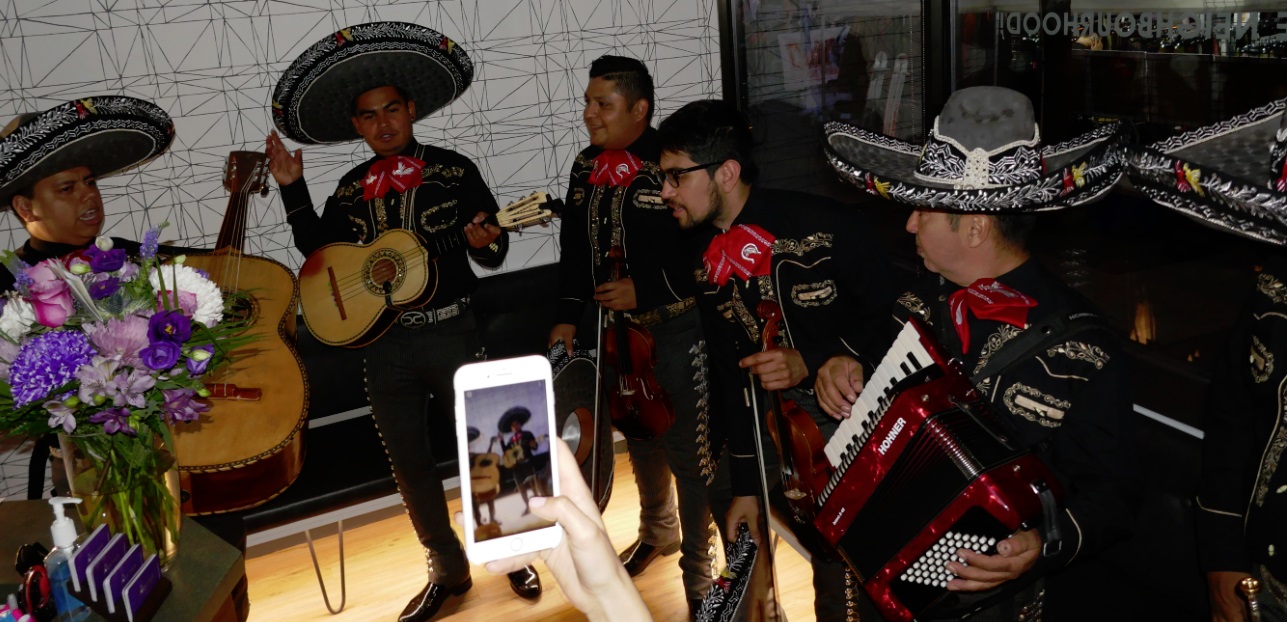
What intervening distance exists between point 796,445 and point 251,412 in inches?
71.4

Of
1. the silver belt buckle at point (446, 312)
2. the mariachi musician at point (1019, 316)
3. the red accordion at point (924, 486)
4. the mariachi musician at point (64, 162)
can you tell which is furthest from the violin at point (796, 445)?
the mariachi musician at point (64, 162)

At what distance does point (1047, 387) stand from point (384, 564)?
2866mm

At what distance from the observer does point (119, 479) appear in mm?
1947

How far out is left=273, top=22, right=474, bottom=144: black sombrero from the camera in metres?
3.33

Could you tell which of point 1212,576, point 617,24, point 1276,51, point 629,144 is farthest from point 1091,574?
point 617,24

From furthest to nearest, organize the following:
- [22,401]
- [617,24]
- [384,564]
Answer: [617,24] → [384,564] → [22,401]

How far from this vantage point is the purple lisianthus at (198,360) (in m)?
1.91

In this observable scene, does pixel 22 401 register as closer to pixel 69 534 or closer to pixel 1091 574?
pixel 69 534

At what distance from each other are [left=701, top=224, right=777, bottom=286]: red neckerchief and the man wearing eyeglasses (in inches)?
23.9

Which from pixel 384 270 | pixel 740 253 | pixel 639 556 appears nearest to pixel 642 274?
pixel 740 253

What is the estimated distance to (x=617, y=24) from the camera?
4594 mm

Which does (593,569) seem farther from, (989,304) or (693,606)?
(693,606)

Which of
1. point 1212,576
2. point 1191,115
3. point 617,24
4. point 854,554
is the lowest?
point 1212,576

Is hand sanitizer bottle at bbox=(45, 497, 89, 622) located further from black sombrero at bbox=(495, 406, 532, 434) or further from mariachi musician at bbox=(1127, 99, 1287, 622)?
mariachi musician at bbox=(1127, 99, 1287, 622)
